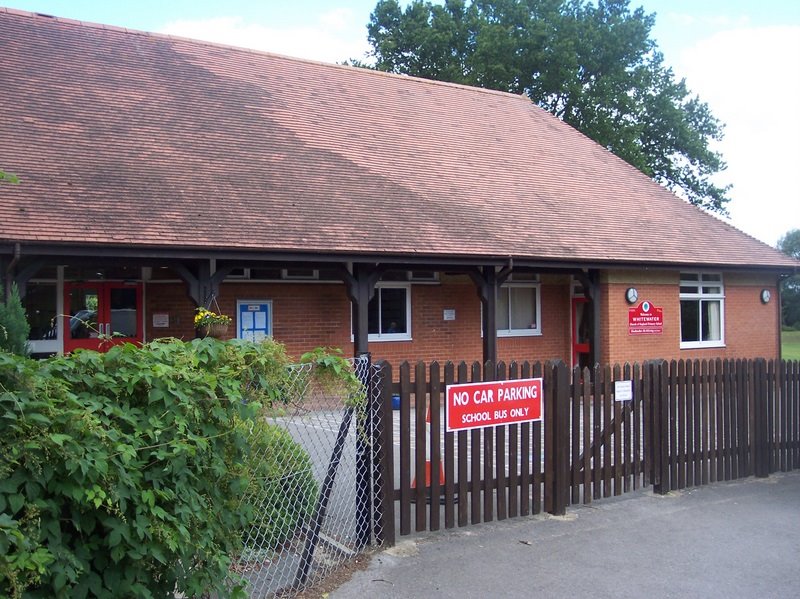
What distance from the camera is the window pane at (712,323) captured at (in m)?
18.6

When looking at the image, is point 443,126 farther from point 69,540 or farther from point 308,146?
point 69,540

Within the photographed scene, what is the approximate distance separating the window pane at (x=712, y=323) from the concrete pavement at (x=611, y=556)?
1166 cm

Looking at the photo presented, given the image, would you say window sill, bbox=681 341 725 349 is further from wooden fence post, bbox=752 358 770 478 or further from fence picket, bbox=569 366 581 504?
fence picket, bbox=569 366 581 504

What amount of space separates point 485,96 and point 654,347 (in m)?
8.77

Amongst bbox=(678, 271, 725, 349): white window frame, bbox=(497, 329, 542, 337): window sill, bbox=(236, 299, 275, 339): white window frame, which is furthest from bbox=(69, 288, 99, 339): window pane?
bbox=(678, 271, 725, 349): white window frame

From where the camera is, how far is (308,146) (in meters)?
15.7

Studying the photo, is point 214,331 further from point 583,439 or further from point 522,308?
point 522,308

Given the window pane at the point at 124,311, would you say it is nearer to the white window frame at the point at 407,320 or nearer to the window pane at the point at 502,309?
the white window frame at the point at 407,320

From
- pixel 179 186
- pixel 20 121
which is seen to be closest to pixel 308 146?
pixel 179 186

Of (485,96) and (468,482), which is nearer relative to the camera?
(468,482)

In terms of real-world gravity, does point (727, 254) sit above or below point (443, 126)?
below

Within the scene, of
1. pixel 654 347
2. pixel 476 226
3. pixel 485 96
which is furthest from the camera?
pixel 485 96

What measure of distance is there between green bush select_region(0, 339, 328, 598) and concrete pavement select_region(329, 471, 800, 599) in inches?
59.0

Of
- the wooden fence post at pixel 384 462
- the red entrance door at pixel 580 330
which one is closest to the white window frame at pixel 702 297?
the red entrance door at pixel 580 330
